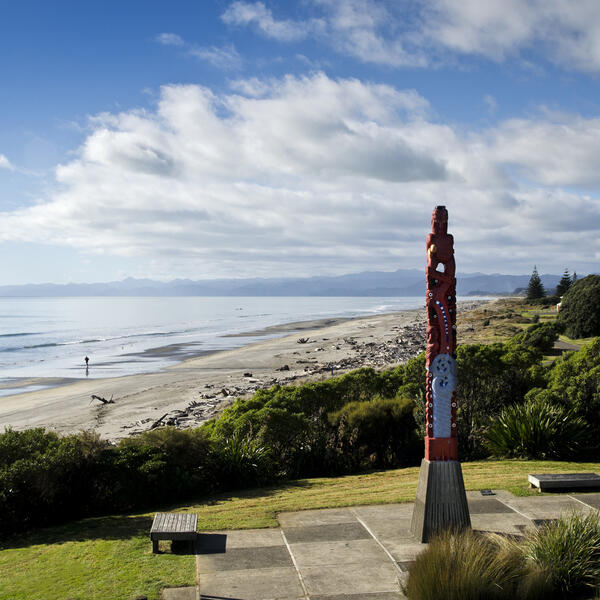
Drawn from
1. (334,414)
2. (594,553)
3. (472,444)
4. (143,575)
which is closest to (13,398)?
(334,414)

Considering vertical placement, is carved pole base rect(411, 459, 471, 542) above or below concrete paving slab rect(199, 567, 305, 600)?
above

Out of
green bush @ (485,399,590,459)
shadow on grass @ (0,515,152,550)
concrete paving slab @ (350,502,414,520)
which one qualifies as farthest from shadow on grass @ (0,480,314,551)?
green bush @ (485,399,590,459)

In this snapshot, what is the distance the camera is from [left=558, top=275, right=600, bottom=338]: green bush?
3588cm

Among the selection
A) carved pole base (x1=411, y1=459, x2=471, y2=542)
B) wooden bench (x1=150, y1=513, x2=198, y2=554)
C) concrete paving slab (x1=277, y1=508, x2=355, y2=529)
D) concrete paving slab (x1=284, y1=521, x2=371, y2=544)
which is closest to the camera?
wooden bench (x1=150, y1=513, x2=198, y2=554)

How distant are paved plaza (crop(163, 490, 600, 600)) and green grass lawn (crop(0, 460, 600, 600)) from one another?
292 millimetres

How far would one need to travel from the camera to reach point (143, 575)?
21.4 ft

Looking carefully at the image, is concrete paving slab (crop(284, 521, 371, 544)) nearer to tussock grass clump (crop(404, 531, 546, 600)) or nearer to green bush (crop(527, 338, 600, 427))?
tussock grass clump (crop(404, 531, 546, 600))

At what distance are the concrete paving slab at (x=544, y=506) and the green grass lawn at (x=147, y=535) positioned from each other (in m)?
0.43

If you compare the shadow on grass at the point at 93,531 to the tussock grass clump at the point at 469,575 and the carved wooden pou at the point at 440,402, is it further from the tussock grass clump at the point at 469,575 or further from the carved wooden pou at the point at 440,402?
the tussock grass clump at the point at 469,575

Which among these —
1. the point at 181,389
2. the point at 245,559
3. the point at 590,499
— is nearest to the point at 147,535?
the point at 245,559

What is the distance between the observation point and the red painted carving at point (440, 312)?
750 cm

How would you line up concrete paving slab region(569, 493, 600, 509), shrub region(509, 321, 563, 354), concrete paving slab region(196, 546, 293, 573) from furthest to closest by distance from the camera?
shrub region(509, 321, 563, 354) → concrete paving slab region(569, 493, 600, 509) → concrete paving slab region(196, 546, 293, 573)

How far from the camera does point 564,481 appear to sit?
9398 millimetres

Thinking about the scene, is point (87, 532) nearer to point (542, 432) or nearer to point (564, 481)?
point (564, 481)
